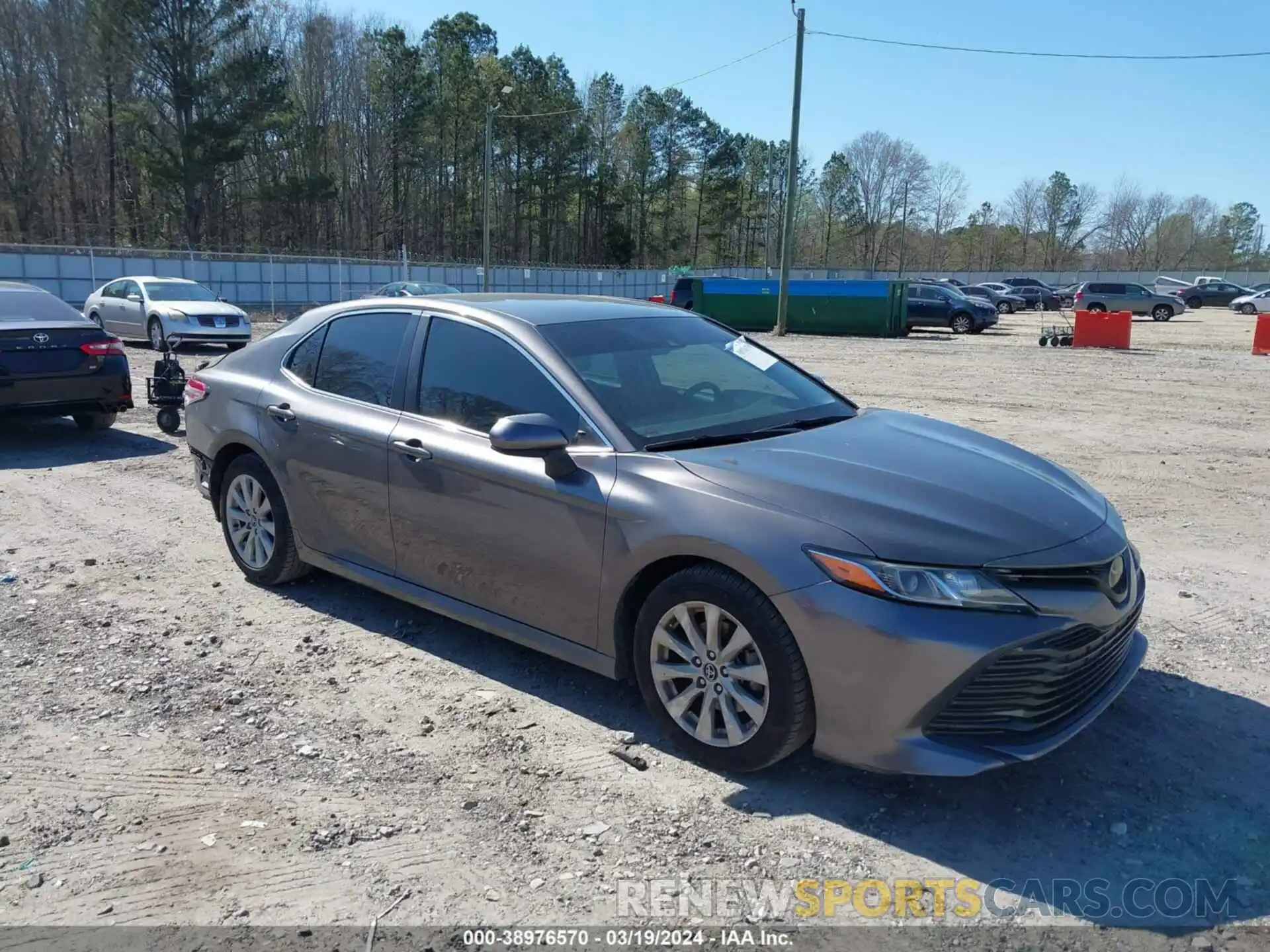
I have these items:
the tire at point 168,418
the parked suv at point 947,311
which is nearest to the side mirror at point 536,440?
the tire at point 168,418

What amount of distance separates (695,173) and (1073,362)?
73818 mm

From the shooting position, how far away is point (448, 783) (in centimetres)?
353

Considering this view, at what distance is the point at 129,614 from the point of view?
511cm

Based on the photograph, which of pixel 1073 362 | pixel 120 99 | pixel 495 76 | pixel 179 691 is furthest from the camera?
pixel 495 76

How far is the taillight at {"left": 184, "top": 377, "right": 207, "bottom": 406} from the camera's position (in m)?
5.70

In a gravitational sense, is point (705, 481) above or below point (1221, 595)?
above

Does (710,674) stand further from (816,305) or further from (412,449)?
(816,305)

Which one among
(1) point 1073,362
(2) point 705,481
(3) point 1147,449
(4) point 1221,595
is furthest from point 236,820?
(1) point 1073,362

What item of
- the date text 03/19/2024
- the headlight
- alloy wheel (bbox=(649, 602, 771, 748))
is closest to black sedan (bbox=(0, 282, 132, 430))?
alloy wheel (bbox=(649, 602, 771, 748))

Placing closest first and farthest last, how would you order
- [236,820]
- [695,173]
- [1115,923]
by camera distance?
[1115,923] < [236,820] < [695,173]

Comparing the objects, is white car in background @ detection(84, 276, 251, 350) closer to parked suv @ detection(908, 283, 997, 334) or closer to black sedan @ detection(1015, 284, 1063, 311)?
parked suv @ detection(908, 283, 997, 334)

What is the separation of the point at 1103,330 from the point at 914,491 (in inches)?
990

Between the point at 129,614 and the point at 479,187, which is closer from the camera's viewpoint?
the point at 129,614

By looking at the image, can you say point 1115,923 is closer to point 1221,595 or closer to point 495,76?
point 1221,595
